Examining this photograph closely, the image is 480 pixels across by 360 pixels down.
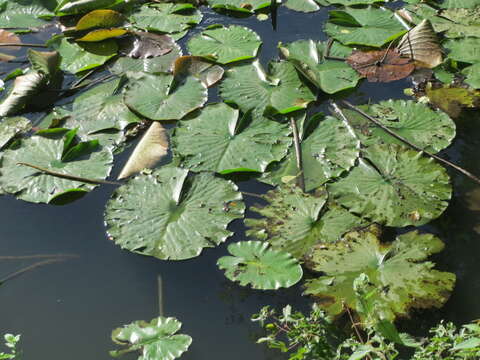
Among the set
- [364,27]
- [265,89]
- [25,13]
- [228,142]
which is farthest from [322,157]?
[25,13]

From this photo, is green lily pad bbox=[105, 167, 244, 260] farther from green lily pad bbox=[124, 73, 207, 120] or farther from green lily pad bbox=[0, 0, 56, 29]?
green lily pad bbox=[0, 0, 56, 29]

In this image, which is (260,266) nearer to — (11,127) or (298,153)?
(298,153)

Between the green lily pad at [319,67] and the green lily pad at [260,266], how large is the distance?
4.14 ft

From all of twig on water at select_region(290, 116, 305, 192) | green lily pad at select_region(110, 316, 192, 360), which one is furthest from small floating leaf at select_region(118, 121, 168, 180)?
green lily pad at select_region(110, 316, 192, 360)

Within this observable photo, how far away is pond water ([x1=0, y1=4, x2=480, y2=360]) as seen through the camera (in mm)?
2205

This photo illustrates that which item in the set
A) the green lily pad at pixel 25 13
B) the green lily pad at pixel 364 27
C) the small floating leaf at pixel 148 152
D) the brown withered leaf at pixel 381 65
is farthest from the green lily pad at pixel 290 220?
the green lily pad at pixel 25 13

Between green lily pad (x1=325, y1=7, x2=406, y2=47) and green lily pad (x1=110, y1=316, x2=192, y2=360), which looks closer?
green lily pad (x1=110, y1=316, x2=192, y2=360)

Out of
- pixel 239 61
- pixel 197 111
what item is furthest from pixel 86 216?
pixel 239 61

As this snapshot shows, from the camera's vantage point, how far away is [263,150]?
2.87m

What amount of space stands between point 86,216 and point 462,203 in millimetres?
1918

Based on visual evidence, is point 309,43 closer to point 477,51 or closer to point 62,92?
point 477,51

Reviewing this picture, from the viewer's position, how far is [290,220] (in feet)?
8.34

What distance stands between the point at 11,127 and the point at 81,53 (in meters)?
0.87

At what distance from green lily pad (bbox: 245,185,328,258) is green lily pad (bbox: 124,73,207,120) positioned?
86 cm
